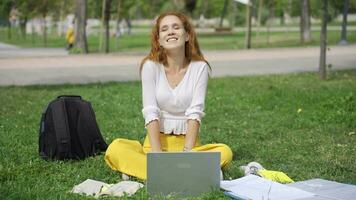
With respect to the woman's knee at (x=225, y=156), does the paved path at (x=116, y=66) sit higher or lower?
lower

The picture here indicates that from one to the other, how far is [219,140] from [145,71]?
6.23ft

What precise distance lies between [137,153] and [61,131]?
0.92m

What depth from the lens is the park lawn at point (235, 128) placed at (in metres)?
4.84

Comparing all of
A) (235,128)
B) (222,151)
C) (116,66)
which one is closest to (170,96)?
(222,151)

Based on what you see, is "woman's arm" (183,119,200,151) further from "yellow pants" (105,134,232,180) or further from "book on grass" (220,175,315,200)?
"book on grass" (220,175,315,200)

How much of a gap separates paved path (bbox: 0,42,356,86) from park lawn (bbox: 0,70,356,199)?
4.94ft

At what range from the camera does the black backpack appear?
5.29 metres

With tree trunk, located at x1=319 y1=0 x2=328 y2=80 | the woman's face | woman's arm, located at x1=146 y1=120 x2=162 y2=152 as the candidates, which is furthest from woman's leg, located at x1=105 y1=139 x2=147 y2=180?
tree trunk, located at x1=319 y1=0 x2=328 y2=80

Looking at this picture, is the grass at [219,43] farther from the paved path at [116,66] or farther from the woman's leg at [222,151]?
the woman's leg at [222,151]

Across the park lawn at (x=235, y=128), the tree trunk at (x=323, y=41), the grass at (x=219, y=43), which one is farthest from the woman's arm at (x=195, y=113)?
the grass at (x=219, y=43)

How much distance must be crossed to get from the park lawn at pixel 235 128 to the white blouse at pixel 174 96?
1.79ft

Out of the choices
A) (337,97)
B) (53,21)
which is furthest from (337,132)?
(53,21)

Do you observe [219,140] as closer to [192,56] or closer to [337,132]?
[337,132]

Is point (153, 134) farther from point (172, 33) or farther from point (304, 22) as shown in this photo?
point (304, 22)
